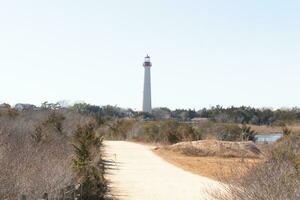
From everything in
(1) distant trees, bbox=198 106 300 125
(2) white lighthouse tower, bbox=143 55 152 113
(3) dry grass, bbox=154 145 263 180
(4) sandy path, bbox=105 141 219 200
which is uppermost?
(2) white lighthouse tower, bbox=143 55 152 113

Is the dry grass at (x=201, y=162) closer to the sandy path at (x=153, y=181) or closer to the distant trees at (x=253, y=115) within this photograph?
the sandy path at (x=153, y=181)

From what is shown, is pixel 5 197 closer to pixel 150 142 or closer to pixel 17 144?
pixel 17 144

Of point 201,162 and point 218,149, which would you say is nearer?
point 201,162

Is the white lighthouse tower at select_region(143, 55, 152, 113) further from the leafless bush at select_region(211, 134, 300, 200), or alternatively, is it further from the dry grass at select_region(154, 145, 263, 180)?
the leafless bush at select_region(211, 134, 300, 200)

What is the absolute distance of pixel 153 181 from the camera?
2114 cm

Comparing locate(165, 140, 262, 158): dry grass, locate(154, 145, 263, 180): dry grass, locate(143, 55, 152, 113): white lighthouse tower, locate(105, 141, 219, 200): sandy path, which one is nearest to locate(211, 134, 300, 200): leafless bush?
locate(105, 141, 219, 200): sandy path

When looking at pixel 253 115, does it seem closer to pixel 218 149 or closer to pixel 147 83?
pixel 147 83

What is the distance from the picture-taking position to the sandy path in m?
17.4

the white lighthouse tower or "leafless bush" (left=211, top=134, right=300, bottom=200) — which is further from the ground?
the white lighthouse tower

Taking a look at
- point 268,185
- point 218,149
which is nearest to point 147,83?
point 218,149

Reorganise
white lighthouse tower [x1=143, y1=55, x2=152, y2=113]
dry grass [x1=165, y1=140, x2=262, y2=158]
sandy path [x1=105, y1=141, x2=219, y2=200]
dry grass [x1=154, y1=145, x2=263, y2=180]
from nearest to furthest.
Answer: sandy path [x1=105, y1=141, x2=219, y2=200], dry grass [x1=154, y1=145, x2=263, y2=180], dry grass [x1=165, y1=140, x2=262, y2=158], white lighthouse tower [x1=143, y1=55, x2=152, y2=113]

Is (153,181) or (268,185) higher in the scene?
(268,185)

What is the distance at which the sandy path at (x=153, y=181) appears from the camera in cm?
1738

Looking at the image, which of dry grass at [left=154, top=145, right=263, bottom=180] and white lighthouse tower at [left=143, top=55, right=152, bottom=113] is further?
white lighthouse tower at [left=143, top=55, right=152, bottom=113]
